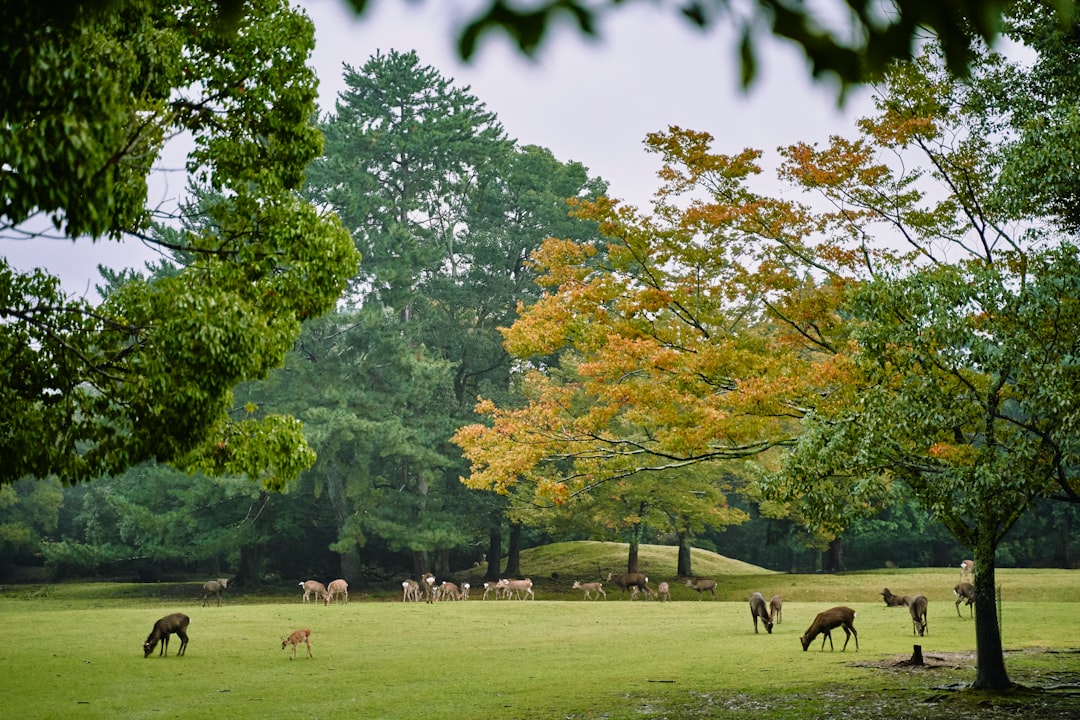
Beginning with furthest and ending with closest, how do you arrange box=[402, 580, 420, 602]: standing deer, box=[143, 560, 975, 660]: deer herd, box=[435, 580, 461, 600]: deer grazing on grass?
box=[435, 580, 461, 600]: deer grazing on grass → box=[402, 580, 420, 602]: standing deer → box=[143, 560, 975, 660]: deer herd

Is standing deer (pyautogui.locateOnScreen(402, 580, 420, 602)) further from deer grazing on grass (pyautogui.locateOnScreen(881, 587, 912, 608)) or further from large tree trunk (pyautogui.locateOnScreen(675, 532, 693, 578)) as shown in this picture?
deer grazing on grass (pyautogui.locateOnScreen(881, 587, 912, 608))

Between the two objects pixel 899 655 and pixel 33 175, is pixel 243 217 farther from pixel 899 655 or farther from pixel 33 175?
pixel 899 655

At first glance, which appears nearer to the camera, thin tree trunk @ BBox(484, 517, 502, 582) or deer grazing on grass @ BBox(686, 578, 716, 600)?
deer grazing on grass @ BBox(686, 578, 716, 600)

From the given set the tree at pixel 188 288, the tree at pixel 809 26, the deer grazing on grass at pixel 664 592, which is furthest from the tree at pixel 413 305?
the tree at pixel 809 26

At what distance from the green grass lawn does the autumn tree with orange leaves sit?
1.98m

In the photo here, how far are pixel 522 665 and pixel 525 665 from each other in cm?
5

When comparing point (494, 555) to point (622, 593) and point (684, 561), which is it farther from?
point (684, 561)

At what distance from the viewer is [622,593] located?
3347 centimetres

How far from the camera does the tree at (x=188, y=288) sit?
23.8 ft

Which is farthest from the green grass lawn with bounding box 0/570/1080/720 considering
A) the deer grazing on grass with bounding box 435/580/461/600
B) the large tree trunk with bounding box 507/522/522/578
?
the large tree trunk with bounding box 507/522/522/578

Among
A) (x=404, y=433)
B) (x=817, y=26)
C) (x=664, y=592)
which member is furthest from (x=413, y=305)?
(x=817, y=26)

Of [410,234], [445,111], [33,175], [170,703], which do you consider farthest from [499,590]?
[33,175]

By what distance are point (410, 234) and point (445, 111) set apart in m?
6.49

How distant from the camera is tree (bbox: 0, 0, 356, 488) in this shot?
7262mm
